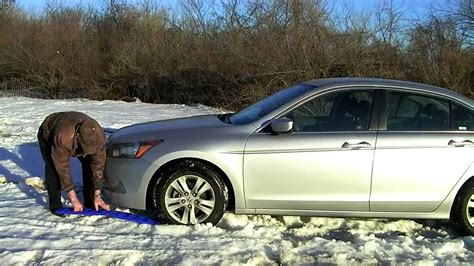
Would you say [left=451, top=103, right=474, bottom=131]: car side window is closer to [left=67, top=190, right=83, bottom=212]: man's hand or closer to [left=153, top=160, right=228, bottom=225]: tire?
[left=153, top=160, right=228, bottom=225]: tire

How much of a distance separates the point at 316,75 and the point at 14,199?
49.4ft

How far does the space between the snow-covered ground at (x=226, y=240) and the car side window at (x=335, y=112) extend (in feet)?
3.37

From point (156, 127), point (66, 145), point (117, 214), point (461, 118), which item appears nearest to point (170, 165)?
point (156, 127)

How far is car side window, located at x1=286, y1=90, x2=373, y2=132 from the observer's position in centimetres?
552

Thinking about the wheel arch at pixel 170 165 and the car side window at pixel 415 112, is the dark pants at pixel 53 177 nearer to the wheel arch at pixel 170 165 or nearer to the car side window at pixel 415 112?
the wheel arch at pixel 170 165

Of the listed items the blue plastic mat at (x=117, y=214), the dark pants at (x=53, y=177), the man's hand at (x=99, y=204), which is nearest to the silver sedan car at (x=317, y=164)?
the blue plastic mat at (x=117, y=214)

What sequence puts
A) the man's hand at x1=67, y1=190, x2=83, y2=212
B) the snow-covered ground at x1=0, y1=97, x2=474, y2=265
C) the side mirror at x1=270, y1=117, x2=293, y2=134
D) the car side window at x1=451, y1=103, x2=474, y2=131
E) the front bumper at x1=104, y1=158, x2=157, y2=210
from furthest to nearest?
the man's hand at x1=67, y1=190, x2=83, y2=212, the car side window at x1=451, y1=103, x2=474, y2=131, the front bumper at x1=104, y1=158, x2=157, y2=210, the side mirror at x1=270, y1=117, x2=293, y2=134, the snow-covered ground at x1=0, y1=97, x2=474, y2=265

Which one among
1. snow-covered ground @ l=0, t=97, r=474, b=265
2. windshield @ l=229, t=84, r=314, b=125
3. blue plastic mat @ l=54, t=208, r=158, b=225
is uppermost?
windshield @ l=229, t=84, r=314, b=125

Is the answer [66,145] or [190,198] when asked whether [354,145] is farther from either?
[66,145]

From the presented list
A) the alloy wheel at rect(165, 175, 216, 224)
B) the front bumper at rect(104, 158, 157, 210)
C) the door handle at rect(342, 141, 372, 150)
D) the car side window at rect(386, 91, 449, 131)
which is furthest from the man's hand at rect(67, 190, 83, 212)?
the car side window at rect(386, 91, 449, 131)

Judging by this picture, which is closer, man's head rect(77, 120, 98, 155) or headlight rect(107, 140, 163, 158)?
man's head rect(77, 120, 98, 155)

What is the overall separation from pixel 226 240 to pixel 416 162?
1.95 metres

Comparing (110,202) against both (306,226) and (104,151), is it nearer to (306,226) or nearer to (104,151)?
(104,151)

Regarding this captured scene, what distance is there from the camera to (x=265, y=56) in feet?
69.2
